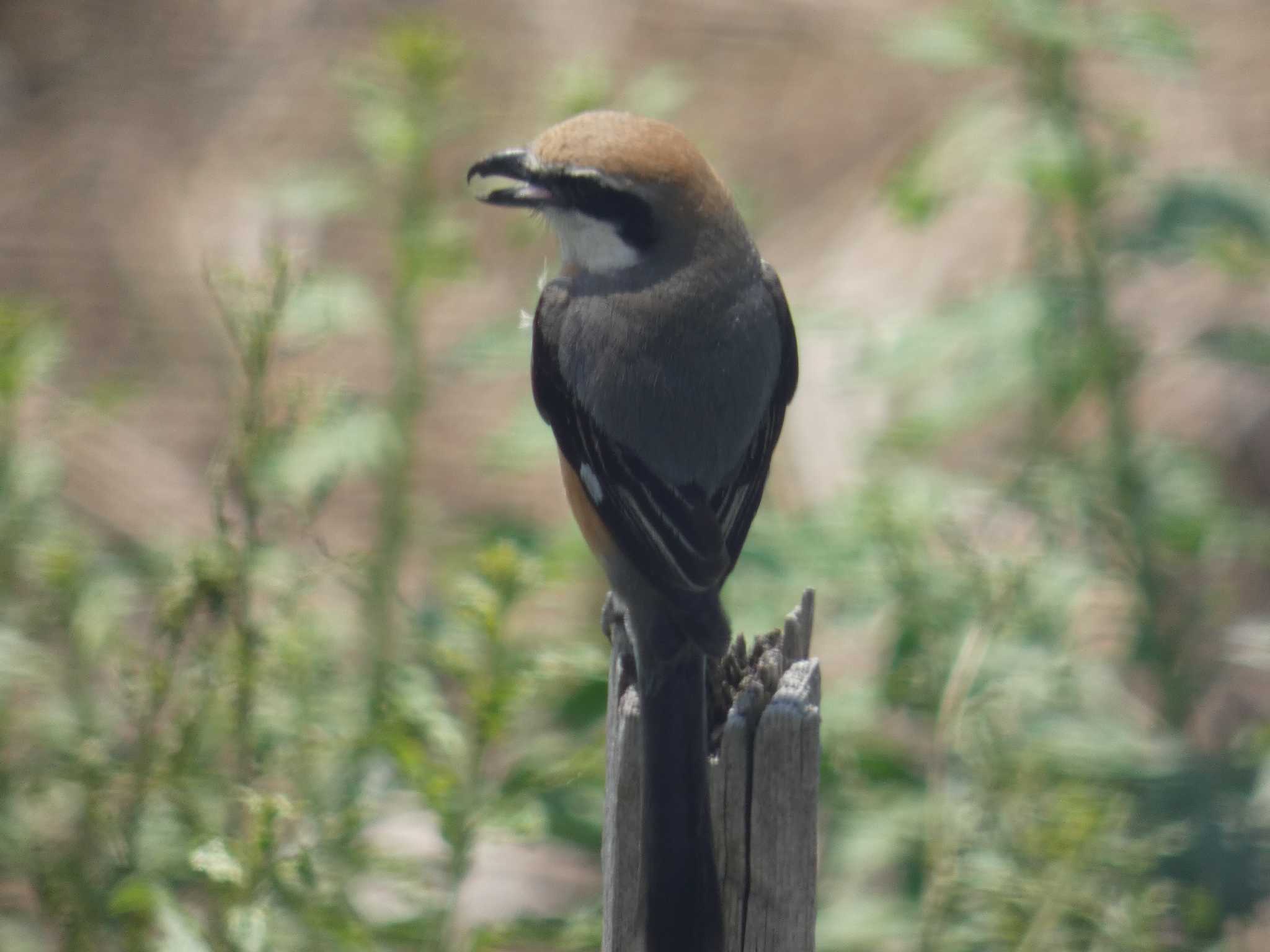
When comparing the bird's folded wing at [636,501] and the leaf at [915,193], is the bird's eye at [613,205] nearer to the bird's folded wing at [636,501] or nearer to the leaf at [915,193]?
the bird's folded wing at [636,501]

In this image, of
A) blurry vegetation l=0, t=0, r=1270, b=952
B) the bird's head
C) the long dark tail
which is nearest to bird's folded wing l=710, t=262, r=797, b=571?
the bird's head

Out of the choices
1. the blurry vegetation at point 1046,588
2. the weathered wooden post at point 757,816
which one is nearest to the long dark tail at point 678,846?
the weathered wooden post at point 757,816

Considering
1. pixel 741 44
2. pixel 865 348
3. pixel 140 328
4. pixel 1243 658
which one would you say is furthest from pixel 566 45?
pixel 1243 658

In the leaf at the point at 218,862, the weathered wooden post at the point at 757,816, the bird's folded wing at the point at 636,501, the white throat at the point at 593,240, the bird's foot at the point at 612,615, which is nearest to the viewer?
the weathered wooden post at the point at 757,816

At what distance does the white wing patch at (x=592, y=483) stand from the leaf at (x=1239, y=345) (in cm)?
208

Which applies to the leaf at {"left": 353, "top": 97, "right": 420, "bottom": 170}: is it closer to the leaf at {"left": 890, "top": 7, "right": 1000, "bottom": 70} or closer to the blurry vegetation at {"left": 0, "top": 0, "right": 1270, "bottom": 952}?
the blurry vegetation at {"left": 0, "top": 0, "right": 1270, "bottom": 952}

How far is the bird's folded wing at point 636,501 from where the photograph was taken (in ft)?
9.35

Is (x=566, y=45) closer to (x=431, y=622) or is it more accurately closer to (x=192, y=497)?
(x=192, y=497)

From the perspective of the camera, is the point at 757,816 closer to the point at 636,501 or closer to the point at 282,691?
the point at 636,501

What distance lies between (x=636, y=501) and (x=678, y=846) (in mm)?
838

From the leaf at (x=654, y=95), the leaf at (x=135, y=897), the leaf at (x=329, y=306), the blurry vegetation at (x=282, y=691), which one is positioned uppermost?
the leaf at (x=654, y=95)

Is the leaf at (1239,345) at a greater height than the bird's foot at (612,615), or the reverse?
the leaf at (1239,345)

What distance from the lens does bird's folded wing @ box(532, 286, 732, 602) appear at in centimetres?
285

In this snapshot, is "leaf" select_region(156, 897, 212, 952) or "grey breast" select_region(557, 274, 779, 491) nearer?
"leaf" select_region(156, 897, 212, 952)
